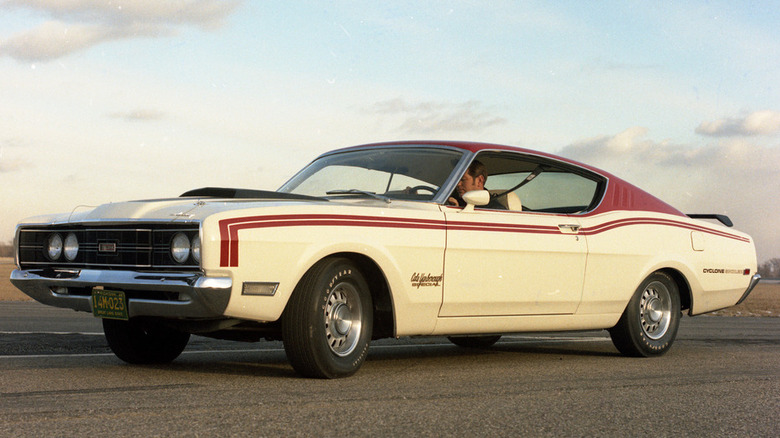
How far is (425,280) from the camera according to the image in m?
6.29

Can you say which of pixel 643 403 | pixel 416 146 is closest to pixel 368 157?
pixel 416 146

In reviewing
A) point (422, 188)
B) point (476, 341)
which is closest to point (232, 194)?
point (422, 188)

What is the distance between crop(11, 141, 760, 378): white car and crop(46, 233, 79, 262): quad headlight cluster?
0.05 feet

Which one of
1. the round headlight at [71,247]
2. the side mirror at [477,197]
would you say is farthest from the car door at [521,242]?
the round headlight at [71,247]

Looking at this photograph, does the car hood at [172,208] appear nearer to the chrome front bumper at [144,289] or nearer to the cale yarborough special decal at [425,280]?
the chrome front bumper at [144,289]

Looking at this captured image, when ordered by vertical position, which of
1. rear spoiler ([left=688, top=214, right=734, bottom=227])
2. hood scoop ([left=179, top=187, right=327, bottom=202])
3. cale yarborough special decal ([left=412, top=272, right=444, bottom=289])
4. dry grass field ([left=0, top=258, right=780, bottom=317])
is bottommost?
dry grass field ([left=0, top=258, right=780, bottom=317])

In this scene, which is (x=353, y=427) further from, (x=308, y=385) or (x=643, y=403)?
(x=643, y=403)

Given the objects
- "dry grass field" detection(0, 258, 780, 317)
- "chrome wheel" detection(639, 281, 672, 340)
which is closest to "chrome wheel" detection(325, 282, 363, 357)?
"chrome wheel" detection(639, 281, 672, 340)

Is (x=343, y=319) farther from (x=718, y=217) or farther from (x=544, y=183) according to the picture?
(x=718, y=217)

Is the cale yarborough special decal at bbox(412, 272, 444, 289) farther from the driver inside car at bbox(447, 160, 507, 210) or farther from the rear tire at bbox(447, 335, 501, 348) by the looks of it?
the rear tire at bbox(447, 335, 501, 348)

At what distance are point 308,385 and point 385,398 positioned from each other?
611mm

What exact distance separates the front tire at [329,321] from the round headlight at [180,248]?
0.70m

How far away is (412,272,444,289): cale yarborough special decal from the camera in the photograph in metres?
6.22

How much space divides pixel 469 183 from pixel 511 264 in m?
0.76
